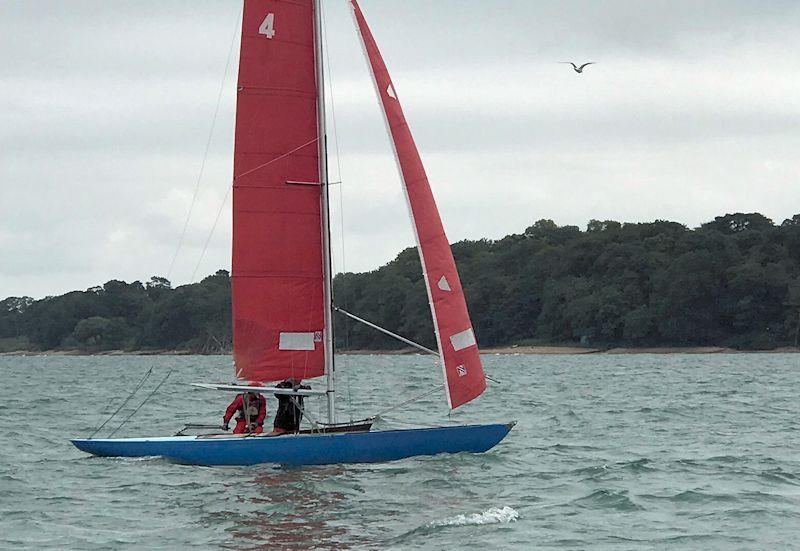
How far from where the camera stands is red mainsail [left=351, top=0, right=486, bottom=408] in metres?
21.6

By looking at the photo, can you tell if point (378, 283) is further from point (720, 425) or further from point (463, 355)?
point (463, 355)

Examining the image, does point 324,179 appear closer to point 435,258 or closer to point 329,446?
point 435,258

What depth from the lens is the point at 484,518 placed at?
17.7 metres

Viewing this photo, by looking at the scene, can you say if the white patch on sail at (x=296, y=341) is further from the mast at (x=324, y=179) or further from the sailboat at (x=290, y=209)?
the mast at (x=324, y=179)

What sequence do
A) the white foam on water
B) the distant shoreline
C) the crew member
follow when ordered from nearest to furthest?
the white foam on water
the crew member
the distant shoreline

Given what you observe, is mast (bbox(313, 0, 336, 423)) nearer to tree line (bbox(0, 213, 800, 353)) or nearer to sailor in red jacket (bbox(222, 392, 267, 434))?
sailor in red jacket (bbox(222, 392, 267, 434))

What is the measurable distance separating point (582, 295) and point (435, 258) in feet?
321

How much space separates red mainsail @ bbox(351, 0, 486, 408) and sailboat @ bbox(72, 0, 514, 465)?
0.02 metres

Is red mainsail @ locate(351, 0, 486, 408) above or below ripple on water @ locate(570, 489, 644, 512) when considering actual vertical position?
above

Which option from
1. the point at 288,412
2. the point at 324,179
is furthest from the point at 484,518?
the point at 324,179

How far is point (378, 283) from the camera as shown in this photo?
13462cm

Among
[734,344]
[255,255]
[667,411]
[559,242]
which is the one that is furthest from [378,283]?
[255,255]

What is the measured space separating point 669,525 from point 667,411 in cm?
1736

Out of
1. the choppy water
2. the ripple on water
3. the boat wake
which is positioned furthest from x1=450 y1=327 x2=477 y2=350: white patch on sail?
the boat wake
